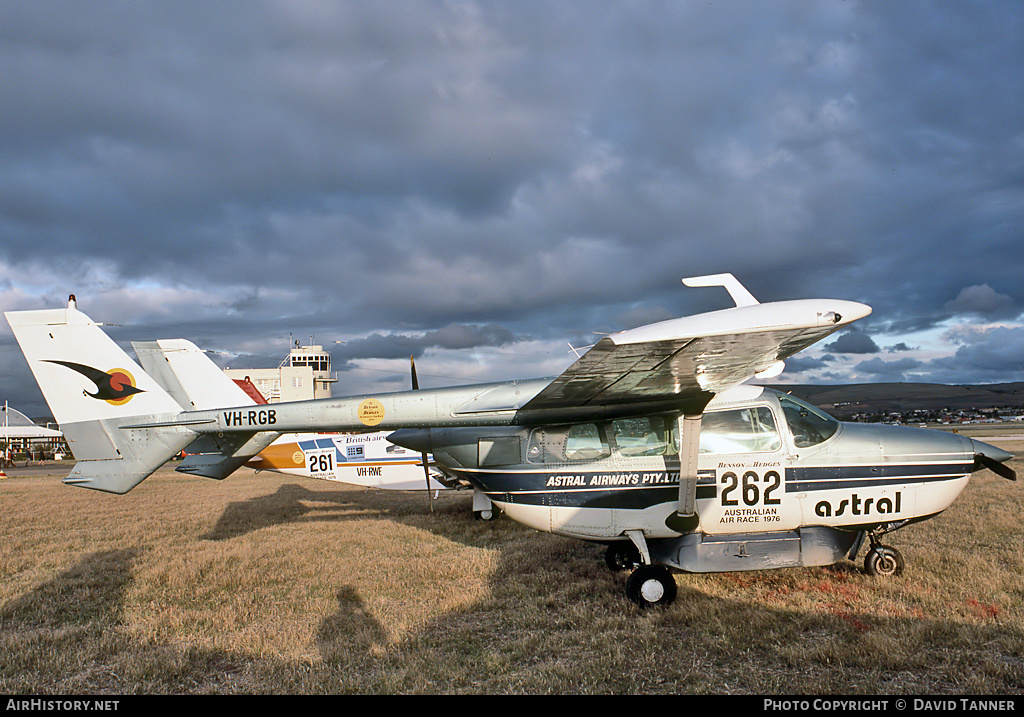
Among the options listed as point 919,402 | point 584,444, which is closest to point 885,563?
point 584,444

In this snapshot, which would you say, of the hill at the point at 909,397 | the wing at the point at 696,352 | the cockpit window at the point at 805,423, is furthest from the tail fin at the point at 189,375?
the hill at the point at 909,397

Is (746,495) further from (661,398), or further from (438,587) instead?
(438,587)

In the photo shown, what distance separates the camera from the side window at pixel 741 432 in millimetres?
7383

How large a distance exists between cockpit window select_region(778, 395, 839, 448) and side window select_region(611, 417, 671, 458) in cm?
163

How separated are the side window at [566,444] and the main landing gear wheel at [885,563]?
3943mm

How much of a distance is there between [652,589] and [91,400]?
28.4ft

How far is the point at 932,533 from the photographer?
33.6 ft

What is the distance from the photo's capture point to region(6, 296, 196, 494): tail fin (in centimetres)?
860

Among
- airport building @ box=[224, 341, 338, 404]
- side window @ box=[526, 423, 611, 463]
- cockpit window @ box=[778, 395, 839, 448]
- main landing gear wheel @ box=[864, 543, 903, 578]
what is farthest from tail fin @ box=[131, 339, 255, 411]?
airport building @ box=[224, 341, 338, 404]

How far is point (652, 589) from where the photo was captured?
6957mm

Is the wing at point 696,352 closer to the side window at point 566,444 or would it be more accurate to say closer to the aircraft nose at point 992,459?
the side window at point 566,444

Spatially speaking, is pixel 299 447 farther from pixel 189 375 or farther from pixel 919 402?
pixel 919 402

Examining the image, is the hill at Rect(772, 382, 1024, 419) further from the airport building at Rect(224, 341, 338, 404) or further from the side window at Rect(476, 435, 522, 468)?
the side window at Rect(476, 435, 522, 468)
